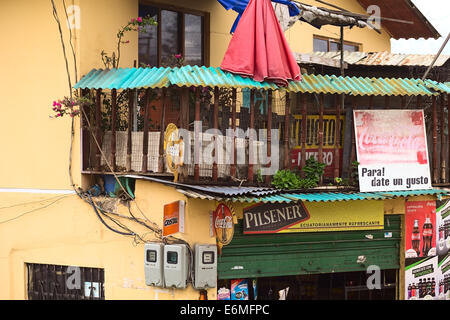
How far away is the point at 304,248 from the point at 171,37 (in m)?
4.64

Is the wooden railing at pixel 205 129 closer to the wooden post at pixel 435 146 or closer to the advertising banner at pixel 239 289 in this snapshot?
the wooden post at pixel 435 146

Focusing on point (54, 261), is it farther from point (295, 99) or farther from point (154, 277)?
point (295, 99)

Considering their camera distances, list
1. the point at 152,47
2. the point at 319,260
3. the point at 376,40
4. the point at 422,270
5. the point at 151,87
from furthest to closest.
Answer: the point at 376,40
the point at 152,47
the point at 422,270
the point at 319,260
the point at 151,87

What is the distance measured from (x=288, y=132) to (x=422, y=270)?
347cm

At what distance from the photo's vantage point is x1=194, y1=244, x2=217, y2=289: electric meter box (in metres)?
8.02

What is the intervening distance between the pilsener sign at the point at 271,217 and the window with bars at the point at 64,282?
2.45 meters

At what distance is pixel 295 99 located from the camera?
33.2 ft

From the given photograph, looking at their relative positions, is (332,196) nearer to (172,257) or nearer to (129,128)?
(172,257)

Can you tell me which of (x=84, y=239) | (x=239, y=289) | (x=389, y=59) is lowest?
(x=239, y=289)

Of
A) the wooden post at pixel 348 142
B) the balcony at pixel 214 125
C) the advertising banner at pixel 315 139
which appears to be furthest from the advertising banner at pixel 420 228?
the advertising banner at pixel 315 139

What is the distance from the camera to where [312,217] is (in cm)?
881

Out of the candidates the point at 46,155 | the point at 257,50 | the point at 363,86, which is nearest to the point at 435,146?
the point at 363,86
